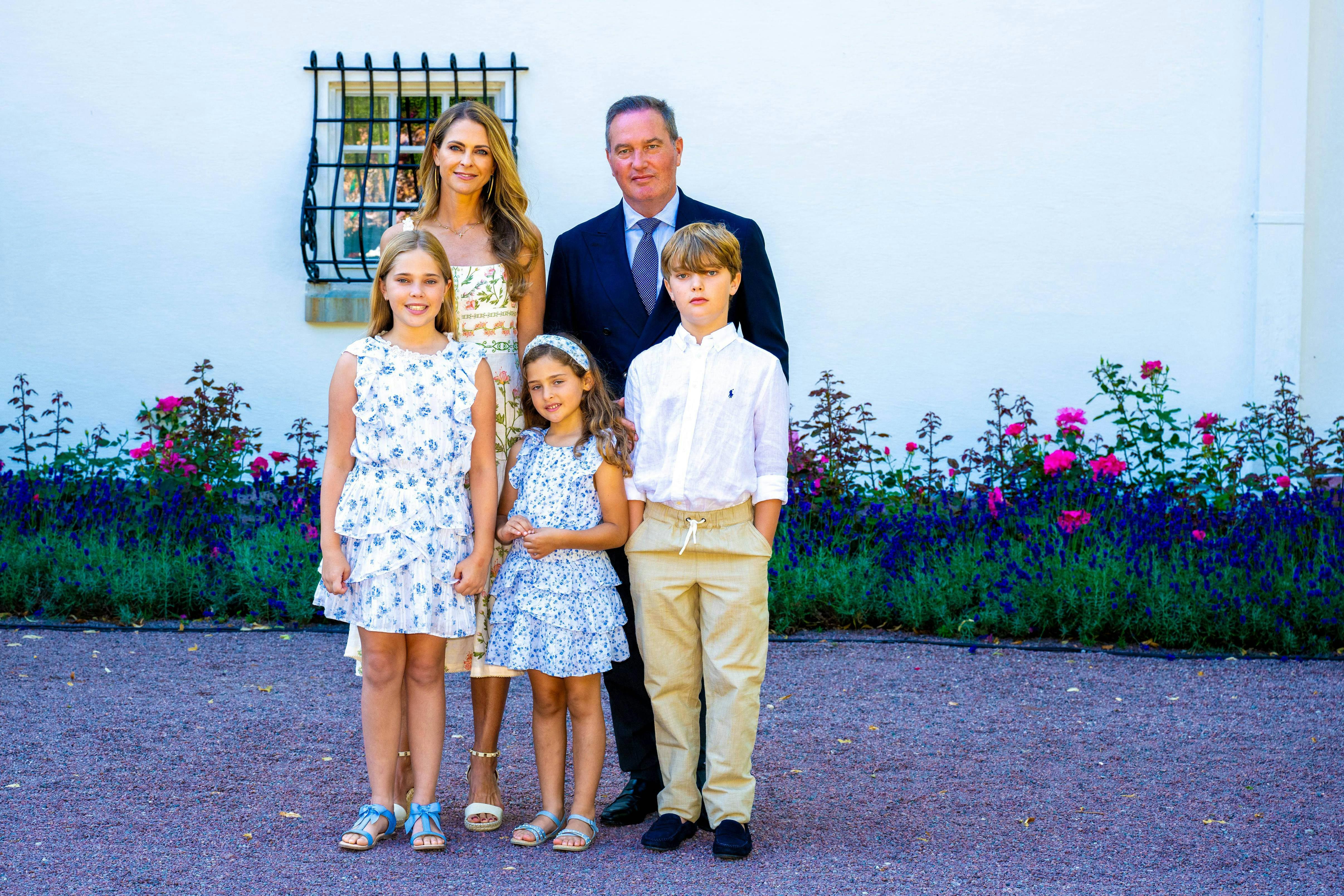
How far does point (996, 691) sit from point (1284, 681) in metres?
1.08

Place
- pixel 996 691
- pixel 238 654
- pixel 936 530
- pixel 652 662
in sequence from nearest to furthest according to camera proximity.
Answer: pixel 652 662
pixel 996 691
pixel 238 654
pixel 936 530

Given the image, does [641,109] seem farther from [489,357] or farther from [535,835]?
[535,835]

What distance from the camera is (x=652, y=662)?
10.1ft

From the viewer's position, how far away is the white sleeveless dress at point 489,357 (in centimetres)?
316

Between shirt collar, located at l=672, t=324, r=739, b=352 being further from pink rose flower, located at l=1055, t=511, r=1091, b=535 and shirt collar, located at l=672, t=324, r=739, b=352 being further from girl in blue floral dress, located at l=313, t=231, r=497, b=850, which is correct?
pink rose flower, located at l=1055, t=511, r=1091, b=535

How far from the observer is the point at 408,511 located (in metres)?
2.96

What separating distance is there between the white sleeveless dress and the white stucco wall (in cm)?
337

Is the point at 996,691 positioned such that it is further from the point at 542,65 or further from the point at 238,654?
the point at 542,65

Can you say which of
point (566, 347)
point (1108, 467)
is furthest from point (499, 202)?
point (1108, 467)

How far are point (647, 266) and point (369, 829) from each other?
1.60 metres

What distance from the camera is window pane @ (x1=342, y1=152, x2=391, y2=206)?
670 cm

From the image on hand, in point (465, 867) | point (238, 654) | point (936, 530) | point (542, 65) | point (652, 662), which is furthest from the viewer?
point (542, 65)

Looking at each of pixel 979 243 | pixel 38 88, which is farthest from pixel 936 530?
pixel 38 88

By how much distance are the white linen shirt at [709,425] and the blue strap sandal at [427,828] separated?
91cm
